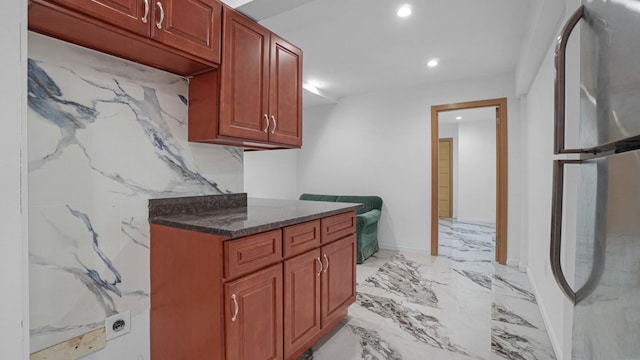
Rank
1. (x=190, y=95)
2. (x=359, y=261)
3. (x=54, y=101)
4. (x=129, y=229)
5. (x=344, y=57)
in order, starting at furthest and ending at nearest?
(x=359, y=261)
(x=344, y=57)
(x=190, y=95)
(x=129, y=229)
(x=54, y=101)

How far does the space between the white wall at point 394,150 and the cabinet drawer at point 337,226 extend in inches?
87.1

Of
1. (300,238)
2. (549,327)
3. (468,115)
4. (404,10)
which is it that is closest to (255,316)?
(300,238)

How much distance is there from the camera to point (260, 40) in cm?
186

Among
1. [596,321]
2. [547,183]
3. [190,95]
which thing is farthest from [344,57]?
[596,321]

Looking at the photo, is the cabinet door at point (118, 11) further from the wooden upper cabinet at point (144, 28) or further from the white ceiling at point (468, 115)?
the white ceiling at point (468, 115)

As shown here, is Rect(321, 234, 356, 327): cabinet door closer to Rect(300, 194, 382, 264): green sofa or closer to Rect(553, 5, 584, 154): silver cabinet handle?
Rect(300, 194, 382, 264): green sofa

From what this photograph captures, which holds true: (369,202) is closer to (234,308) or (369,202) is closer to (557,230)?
(234,308)

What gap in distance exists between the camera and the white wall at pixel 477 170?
263 inches

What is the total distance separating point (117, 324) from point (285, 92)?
1689mm

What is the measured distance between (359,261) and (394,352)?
1.85 meters

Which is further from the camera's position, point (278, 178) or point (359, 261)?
point (278, 178)

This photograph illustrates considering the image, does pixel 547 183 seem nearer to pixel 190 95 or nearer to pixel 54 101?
pixel 190 95

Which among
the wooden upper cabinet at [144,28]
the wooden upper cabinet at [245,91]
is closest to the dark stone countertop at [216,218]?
the wooden upper cabinet at [245,91]

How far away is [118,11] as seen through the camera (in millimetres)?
1202
